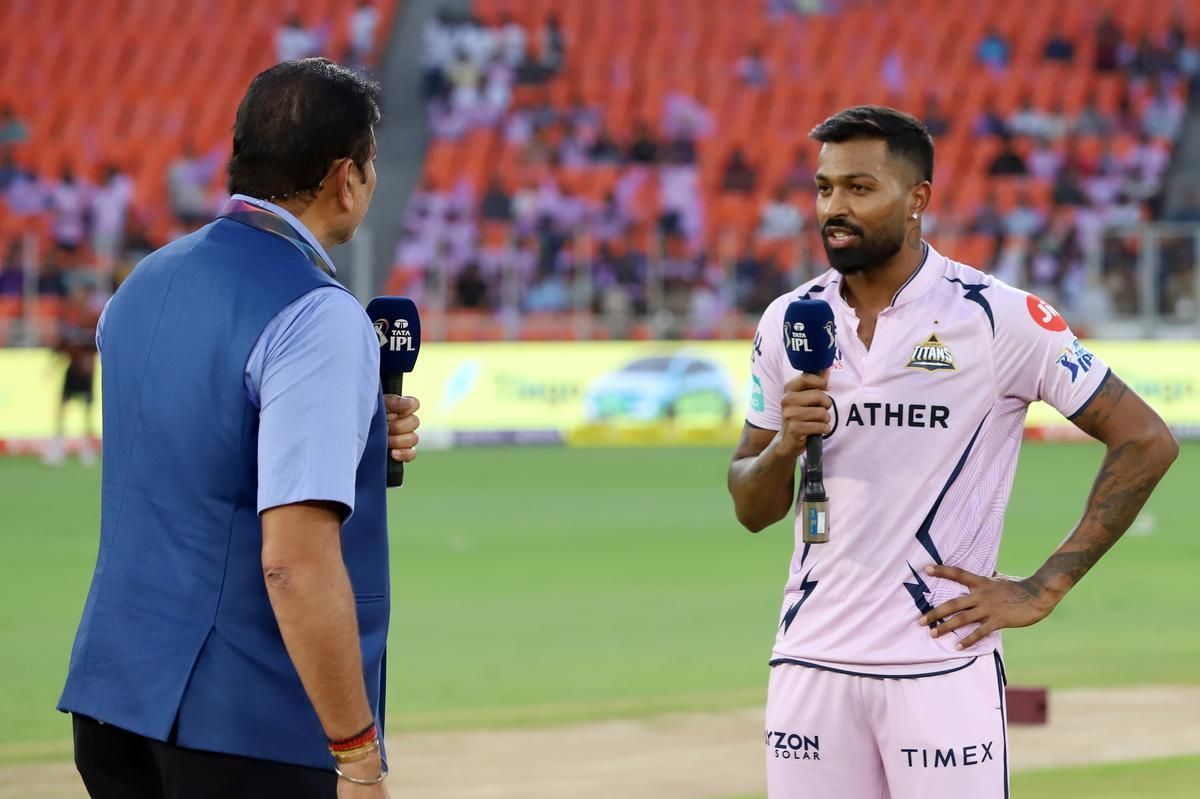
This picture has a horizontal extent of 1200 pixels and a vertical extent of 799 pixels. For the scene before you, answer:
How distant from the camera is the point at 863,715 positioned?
4.28m

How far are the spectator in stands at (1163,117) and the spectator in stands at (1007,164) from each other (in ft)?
11.3

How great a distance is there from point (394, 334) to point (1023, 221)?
27.4 m

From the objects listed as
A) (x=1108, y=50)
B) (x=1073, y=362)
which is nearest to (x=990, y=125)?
(x=1108, y=50)

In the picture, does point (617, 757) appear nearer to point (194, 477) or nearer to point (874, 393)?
point (874, 393)

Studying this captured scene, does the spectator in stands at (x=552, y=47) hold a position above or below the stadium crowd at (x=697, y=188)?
above

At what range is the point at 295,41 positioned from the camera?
1283 inches

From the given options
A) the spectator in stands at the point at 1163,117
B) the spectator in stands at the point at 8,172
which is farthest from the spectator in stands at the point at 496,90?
the spectator in stands at the point at 1163,117

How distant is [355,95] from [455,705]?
20.2ft

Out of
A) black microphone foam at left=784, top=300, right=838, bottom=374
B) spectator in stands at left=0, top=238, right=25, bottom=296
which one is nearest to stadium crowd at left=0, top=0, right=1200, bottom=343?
spectator in stands at left=0, top=238, right=25, bottom=296

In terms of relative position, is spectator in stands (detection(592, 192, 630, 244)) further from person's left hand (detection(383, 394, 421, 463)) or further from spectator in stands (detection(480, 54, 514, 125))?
person's left hand (detection(383, 394, 421, 463))

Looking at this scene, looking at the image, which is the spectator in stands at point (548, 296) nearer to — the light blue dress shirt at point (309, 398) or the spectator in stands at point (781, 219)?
the spectator in stands at point (781, 219)

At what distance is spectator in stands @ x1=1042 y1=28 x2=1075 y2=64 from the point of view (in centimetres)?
3575

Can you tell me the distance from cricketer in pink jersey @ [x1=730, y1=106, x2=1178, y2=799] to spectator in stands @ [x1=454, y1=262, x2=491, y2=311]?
71.1 feet

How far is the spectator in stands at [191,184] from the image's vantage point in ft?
89.2
